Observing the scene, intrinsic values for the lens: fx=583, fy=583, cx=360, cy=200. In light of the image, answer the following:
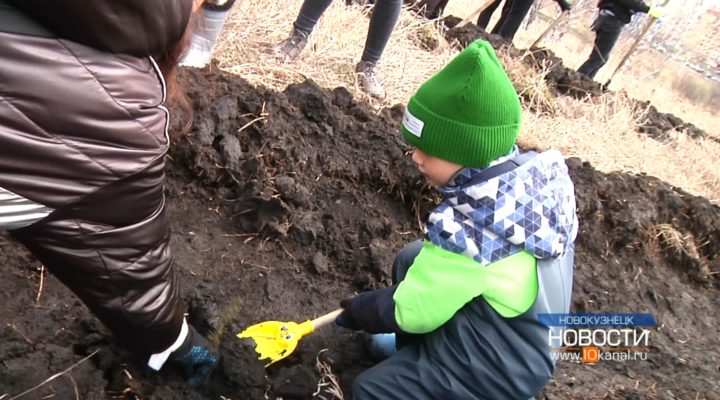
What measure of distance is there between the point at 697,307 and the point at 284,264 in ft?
6.81

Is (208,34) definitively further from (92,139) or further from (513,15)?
(513,15)

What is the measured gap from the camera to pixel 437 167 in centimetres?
145

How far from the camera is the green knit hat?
4.32 feet

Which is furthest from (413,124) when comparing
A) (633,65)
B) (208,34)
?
(633,65)

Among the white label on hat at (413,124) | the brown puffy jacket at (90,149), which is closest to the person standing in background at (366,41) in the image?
the white label on hat at (413,124)

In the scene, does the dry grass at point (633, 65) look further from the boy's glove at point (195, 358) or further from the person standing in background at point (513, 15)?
the boy's glove at point (195, 358)

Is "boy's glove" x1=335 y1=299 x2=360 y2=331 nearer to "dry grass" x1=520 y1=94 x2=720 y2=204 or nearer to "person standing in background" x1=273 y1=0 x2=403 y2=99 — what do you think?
"person standing in background" x1=273 y1=0 x2=403 y2=99

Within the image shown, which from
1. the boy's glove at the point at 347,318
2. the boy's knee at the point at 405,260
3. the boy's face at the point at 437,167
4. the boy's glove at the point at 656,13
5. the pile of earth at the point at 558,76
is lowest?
the pile of earth at the point at 558,76

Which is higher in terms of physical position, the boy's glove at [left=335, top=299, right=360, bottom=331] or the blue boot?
the boy's glove at [left=335, top=299, right=360, bottom=331]

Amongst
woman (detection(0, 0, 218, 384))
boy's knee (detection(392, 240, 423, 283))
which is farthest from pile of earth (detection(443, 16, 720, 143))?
woman (detection(0, 0, 218, 384))

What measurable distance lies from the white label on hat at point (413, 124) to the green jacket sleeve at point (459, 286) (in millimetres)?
285

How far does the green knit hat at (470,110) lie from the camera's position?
1.32m

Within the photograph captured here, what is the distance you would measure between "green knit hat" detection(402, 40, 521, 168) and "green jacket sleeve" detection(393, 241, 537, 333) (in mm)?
238

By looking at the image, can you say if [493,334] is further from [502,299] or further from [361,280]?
[361,280]
